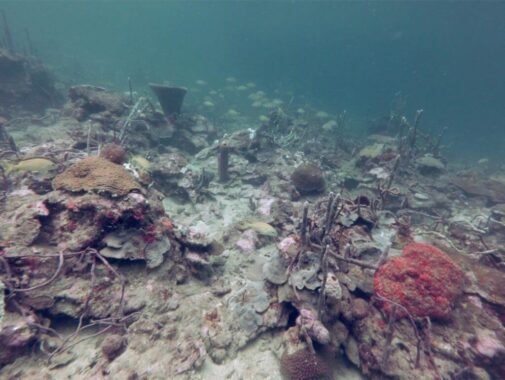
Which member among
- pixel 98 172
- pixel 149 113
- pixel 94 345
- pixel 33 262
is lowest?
pixel 94 345

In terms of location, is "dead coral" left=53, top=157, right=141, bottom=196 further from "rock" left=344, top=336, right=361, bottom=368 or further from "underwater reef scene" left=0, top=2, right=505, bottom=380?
"rock" left=344, top=336, right=361, bottom=368

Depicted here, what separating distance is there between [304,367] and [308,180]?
6.03 m

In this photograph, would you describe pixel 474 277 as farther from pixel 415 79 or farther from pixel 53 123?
pixel 415 79

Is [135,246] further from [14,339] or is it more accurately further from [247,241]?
[247,241]

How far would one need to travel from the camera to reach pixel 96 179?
4172 mm

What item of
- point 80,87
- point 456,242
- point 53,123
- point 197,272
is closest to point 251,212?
point 197,272

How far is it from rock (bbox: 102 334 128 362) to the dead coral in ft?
6.43

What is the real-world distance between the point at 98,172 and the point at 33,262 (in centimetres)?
152

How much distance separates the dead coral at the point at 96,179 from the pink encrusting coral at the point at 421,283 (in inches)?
163

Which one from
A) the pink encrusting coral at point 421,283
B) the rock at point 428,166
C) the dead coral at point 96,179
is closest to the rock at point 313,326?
the pink encrusting coral at point 421,283

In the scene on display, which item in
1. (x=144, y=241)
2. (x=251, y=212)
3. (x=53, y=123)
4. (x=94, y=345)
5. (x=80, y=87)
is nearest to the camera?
(x=94, y=345)

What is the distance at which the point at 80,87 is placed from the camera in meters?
11.2

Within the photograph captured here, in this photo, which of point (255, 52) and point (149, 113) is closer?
point (149, 113)

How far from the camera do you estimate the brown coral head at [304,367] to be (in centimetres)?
345
